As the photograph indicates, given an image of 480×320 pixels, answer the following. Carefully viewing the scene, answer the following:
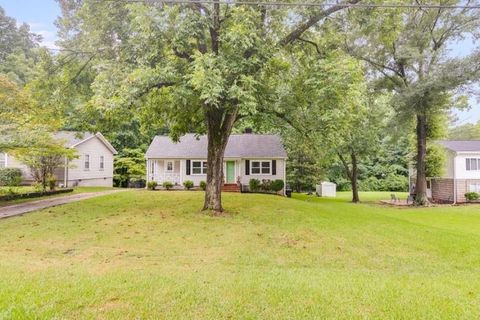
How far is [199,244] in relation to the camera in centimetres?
873

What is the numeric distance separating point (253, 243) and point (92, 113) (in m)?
8.48

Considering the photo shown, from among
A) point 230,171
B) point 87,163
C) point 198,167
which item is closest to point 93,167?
point 87,163

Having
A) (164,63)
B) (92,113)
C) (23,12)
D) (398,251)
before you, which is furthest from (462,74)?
(23,12)

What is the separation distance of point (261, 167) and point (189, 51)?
15085mm

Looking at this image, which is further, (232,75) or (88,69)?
(88,69)

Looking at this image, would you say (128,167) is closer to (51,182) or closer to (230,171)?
(51,182)

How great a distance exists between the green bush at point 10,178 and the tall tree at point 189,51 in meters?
11.1

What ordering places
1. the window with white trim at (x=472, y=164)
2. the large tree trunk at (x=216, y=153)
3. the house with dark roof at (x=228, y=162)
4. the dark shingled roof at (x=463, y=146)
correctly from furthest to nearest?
the house with dark roof at (x=228, y=162)
the dark shingled roof at (x=463, y=146)
the window with white trim at (x=472, y=164)
the large tree trunk at (x=216, y=153)

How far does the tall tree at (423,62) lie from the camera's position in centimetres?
1905

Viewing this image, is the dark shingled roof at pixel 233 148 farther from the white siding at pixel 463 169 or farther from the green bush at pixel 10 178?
the white siding at pixel 463 169

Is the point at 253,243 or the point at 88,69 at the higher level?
the point at 88,69

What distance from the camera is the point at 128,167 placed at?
109 ft

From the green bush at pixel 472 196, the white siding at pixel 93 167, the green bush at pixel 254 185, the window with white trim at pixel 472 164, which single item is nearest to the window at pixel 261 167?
the green bush at pixel 254 185

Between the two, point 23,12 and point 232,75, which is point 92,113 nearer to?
point 23,12
